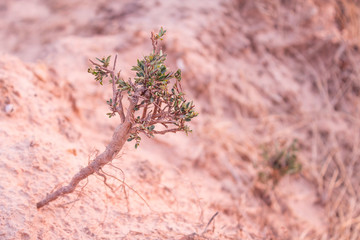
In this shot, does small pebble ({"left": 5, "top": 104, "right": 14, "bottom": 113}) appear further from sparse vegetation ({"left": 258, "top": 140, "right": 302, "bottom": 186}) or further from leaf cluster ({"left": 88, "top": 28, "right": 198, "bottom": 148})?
sparse vegetation ({"left": 258, "top": 140, "right": 302, "bottom": 186})

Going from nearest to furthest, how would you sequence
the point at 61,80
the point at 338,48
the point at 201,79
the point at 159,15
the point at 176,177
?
the point at 176,177, the point at 61,80, the point at 201,79, the point at 159,15, the point at 338,48

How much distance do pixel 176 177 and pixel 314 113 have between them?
7.29ft

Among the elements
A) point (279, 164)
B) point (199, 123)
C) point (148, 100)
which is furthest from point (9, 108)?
point (279, 164)

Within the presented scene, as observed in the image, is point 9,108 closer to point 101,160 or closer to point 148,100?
point 101,160

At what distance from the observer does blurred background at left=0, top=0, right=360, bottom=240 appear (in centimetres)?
188

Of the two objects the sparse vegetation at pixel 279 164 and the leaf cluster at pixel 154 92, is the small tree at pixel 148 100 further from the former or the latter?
the sparse vegetation at pixel 279 164

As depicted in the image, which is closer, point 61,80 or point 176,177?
point 176,177

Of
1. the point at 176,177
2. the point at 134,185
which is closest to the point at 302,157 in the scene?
the point at 176,177

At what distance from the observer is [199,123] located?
3514 millimetres

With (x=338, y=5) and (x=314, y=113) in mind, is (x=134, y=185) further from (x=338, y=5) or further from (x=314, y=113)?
(x=338, y=5)

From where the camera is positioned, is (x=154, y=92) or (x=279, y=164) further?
A: (x=279, y=164)

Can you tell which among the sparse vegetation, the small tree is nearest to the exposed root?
the small tree

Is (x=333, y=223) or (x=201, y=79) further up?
(x=201, y=79)

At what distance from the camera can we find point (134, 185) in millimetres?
2184
